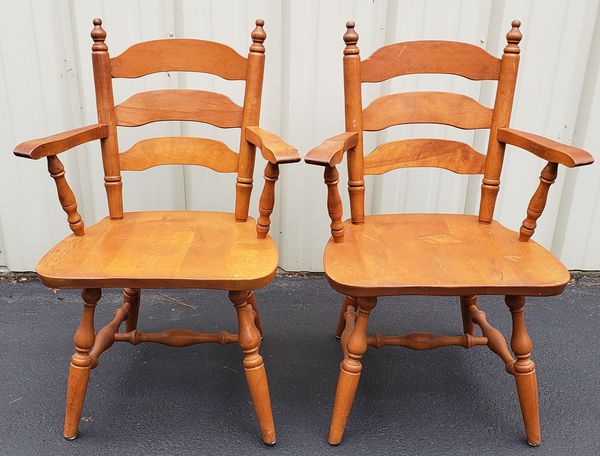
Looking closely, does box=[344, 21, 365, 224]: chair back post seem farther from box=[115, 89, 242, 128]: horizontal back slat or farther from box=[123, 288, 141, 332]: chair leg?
box=[123, 288, 141, 332]: chair leg

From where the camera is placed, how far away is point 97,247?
136 centimetres

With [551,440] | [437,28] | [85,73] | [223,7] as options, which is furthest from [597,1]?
[85,73]

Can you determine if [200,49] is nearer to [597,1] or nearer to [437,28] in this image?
[437,28]

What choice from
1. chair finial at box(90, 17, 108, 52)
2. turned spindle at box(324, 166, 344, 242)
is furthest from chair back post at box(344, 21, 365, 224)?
chair finial at box(90, 17, 108, 52)

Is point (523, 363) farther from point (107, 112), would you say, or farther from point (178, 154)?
point (107, 112)

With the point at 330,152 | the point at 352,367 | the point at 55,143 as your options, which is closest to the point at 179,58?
the point at 55,143

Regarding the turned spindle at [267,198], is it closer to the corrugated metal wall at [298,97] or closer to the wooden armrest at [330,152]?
the wooden armrest at [330,152]

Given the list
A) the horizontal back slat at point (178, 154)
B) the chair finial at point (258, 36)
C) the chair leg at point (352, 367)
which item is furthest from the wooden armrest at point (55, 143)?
the chair leg at point (352, 367)

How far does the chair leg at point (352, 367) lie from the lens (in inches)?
52.2

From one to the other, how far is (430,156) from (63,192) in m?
1.08

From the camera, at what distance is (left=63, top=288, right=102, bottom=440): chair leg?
4.39 feet

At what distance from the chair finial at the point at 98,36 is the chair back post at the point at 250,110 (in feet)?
1.42

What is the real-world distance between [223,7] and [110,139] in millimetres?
707

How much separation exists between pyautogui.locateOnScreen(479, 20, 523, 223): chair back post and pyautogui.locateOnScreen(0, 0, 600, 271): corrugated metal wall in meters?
0.48
